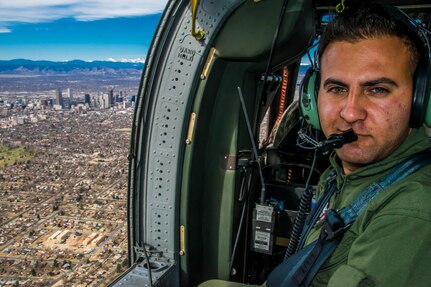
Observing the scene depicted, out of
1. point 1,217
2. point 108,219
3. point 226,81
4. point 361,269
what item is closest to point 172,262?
point 108,219

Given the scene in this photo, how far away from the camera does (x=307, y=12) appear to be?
199 cm

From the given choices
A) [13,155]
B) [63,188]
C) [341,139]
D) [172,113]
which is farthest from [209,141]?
[13,155]

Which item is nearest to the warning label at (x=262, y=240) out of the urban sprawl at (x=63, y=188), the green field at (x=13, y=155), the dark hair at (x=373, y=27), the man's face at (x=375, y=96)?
the urban sprawl at (x=63, y=188)

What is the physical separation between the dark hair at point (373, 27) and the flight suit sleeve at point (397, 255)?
0.49 meters

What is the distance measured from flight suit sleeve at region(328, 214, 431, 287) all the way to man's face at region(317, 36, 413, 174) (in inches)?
11.2

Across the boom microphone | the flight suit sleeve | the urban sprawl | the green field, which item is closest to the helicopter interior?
the urban sprawl

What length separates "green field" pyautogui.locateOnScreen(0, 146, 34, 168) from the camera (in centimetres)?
317

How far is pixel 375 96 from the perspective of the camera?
1.02m

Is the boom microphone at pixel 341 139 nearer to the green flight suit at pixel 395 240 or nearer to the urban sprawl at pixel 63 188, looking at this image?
the green flight suit at pixel 395 240

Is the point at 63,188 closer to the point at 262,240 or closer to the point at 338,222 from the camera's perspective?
the point at 262,240

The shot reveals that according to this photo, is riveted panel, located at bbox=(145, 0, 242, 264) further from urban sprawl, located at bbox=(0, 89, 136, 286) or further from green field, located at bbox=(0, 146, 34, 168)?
green field, located at bbox=(0, 146, 34, 168)

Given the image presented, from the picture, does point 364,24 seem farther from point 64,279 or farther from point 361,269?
point 64,279

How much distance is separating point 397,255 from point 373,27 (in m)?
0.65

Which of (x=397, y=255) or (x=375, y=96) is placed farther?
(x=375, y=96)
